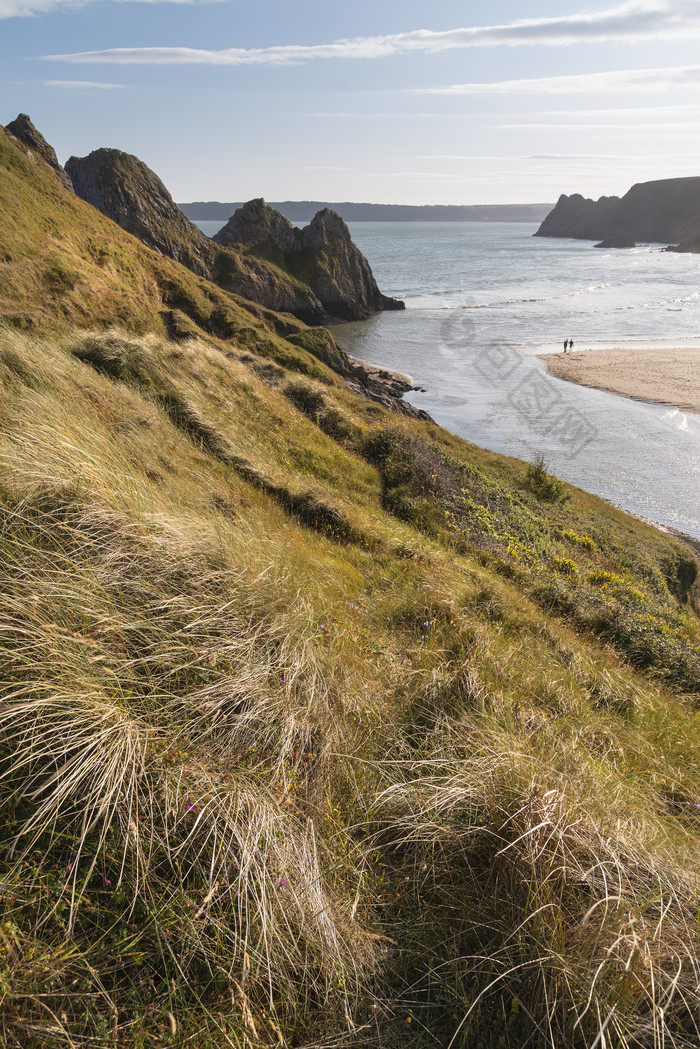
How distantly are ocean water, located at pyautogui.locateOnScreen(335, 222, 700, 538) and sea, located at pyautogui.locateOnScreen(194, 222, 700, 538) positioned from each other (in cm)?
10

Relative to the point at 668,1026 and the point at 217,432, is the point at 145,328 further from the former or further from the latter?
the point at 668,1026

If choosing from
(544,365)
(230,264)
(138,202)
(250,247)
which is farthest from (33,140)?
(544,365)

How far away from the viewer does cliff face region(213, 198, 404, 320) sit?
2484 inches

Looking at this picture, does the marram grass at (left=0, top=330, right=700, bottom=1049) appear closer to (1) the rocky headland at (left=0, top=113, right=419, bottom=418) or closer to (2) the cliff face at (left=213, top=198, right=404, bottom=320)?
(1) the rocky headland at (left=0, top=113, right=419, bottom=418)

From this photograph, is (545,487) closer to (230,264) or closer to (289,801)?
(289,801)

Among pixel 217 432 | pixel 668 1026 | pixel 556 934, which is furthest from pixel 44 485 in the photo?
pixel 217 432

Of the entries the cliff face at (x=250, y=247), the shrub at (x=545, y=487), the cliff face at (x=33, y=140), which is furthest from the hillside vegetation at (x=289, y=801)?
the cliff face at (x=250, y=247)

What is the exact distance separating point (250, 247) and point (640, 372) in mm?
45843

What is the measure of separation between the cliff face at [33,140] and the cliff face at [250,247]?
10.1 meters

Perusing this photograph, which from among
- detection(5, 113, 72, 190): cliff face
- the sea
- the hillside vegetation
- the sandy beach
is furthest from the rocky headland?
the sandy beach

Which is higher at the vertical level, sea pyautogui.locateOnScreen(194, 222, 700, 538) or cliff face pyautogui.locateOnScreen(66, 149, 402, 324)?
cliff face pyautogui.locateOnScreen(66, 149, 402, 324)

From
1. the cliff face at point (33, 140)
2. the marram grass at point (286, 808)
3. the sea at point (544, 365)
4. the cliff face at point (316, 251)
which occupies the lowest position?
the sea at point (544, 365)

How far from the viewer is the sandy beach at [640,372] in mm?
34906

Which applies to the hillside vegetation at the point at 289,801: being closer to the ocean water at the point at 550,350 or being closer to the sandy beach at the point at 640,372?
the ocean water at the point at 550,350
